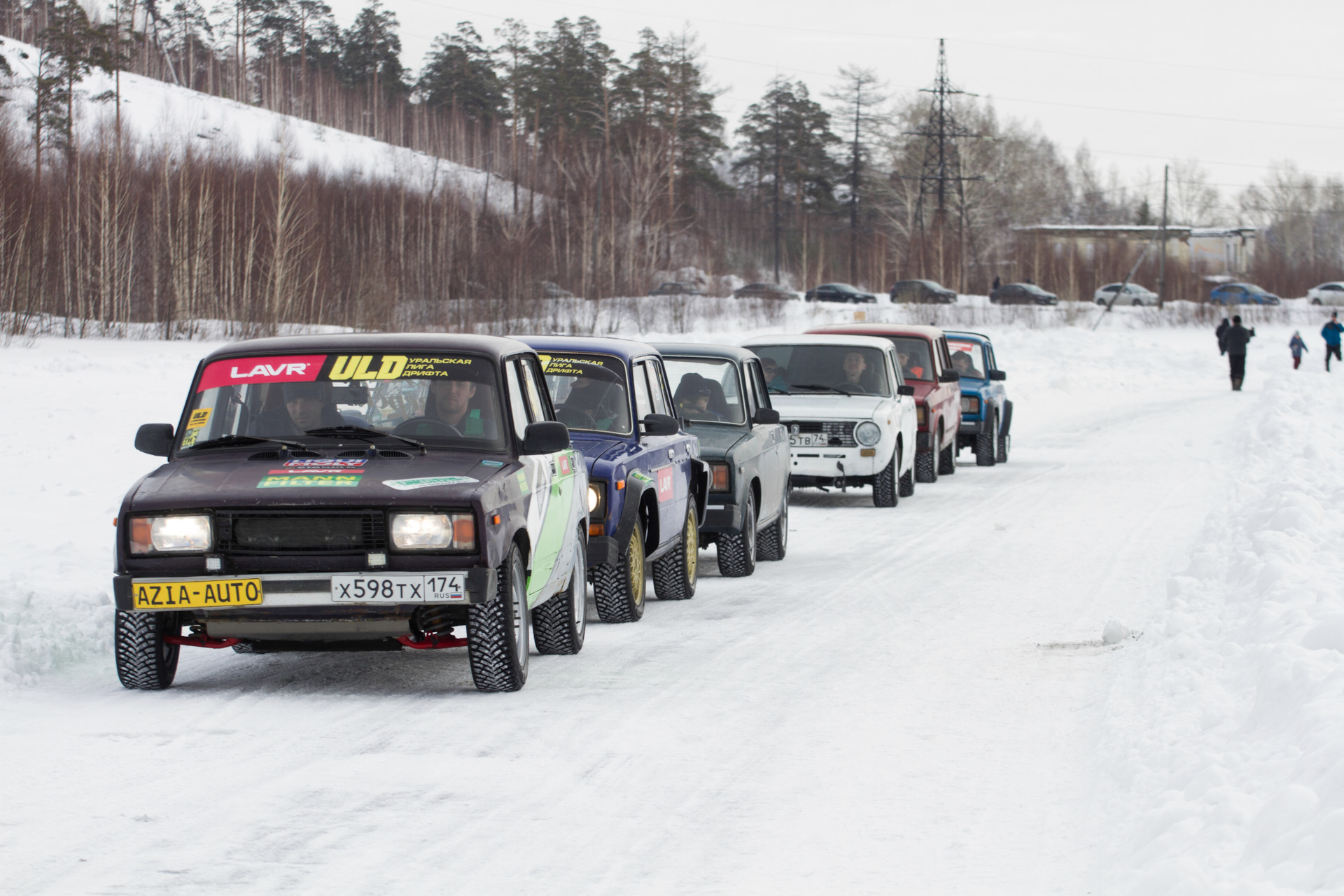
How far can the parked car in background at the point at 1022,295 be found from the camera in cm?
7288

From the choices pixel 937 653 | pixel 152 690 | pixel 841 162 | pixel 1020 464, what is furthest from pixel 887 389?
pixel 841 162

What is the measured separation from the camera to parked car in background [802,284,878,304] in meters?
77.0

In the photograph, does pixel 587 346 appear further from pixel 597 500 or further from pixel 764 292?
pixel 764 292

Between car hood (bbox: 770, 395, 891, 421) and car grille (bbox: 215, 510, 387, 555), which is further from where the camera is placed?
car hood (bbox: 770, 395, 891, 421)

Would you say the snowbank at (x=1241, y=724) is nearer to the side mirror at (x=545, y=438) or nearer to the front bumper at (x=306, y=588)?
the front bumper at (x=306, y=588)

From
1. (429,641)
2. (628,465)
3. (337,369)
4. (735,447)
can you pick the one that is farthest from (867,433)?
(429,641)

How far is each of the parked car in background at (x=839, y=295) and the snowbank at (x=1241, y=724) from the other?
219 feet

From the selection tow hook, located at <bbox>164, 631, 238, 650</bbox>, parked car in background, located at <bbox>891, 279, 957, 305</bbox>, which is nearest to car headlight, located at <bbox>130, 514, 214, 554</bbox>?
tow hook, located at <bbox>164, 631, 238, 650</bbox>

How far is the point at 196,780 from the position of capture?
561 centimetres

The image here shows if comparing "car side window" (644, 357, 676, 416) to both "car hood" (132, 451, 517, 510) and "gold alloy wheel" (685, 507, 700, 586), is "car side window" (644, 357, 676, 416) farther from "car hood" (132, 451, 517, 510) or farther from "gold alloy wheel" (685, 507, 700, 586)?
"car hood" (132, 451, 517, 510)

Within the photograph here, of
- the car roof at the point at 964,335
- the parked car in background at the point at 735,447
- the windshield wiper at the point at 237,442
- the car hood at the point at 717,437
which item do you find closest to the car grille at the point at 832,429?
the parked car in background at the point at 735,447

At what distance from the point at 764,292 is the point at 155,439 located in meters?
68.5

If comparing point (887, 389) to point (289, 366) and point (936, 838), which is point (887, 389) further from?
point (936, 838)

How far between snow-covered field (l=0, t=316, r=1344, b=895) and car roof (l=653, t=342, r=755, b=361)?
1.79m
